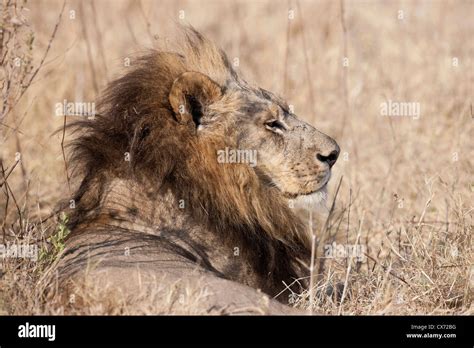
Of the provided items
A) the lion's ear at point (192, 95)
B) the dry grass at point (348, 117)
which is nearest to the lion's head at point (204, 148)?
the lion's ear at point (192, 95)

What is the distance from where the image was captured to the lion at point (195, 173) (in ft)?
17.6

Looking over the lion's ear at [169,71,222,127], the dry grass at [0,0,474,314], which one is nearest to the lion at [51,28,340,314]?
the lion's ear at [169,71,222,127]

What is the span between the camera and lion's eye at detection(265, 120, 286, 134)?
5.69 m

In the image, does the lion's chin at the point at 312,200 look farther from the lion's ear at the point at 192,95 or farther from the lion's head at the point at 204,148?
the lion's ear at the point at 192,95

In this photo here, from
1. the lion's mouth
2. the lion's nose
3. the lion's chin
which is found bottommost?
the lion's chin

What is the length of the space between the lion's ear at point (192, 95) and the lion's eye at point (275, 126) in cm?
35

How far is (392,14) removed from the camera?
1250cm

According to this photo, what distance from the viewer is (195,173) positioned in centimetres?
546

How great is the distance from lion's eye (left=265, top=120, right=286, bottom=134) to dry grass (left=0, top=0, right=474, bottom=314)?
2.09 ft

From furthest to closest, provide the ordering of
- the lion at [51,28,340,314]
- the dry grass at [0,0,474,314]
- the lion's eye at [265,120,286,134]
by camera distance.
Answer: the lion's eye at [265,120,286,134], the dry grass at [0,0,474,314], the lion at [51,28,340,314]

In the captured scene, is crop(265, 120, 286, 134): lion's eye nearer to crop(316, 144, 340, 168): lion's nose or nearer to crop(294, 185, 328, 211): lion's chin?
crop(316, 144, 340, 168): lion's nose
